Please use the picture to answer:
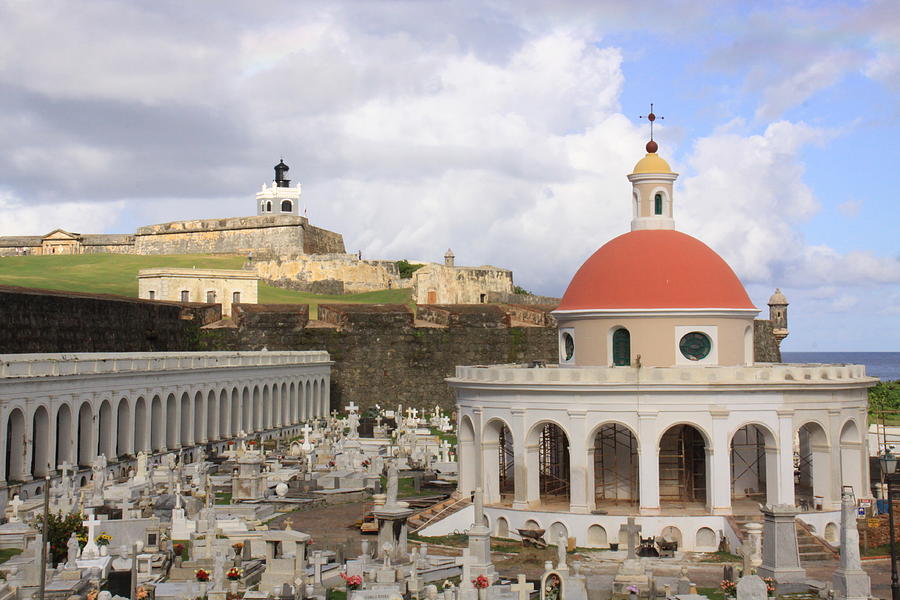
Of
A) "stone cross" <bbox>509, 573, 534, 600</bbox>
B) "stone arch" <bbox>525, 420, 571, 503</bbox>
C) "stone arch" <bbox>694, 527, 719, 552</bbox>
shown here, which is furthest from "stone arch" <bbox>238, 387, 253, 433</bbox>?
"stone cross" <bbox>509, 573, 534, 600</bbox>

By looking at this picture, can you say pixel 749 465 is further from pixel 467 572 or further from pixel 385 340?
pixel 385 340

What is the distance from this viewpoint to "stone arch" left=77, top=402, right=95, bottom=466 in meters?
36.2

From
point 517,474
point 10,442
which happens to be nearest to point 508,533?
point 517,474

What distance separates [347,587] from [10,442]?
1551cm

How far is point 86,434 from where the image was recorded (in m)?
36.4

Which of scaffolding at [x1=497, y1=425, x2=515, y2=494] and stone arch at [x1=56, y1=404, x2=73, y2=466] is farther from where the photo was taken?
stone arch at [x1=56, y1=404, x2=73, y2=466]

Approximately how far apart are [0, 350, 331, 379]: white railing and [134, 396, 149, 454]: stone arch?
4.11 feet

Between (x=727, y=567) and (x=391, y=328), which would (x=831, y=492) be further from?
(x=391, y=328)

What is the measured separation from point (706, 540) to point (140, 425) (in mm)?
21560

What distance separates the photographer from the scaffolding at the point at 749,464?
30.0m

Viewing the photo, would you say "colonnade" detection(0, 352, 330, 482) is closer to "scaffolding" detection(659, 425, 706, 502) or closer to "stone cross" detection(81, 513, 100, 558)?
"stone cross" detection(81, 513, 100, 558)

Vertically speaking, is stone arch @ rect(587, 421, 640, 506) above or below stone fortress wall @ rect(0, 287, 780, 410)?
below

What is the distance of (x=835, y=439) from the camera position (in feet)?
92.1

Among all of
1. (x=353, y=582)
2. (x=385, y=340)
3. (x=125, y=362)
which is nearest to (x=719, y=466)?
(x=353, y=582)
